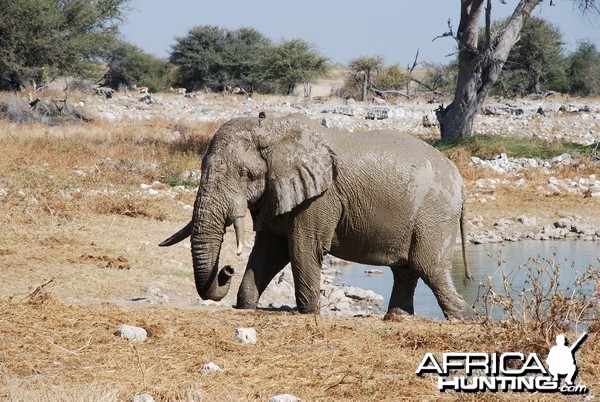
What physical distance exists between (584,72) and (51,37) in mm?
26664

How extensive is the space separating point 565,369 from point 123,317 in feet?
11.5

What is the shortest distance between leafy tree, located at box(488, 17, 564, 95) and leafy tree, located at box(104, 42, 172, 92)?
21042 mm

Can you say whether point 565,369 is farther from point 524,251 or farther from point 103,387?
point 524,251

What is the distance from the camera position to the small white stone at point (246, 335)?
7.10 metres

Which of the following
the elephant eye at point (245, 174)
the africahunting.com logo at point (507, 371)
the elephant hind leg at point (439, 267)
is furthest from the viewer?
the elephant hind leg at point (439, 267)

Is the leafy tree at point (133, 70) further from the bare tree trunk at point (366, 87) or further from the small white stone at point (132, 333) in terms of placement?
the small white stone at point (132, 333)

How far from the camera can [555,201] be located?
65.0 feet

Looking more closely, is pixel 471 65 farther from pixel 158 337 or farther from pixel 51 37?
pixel 158 337

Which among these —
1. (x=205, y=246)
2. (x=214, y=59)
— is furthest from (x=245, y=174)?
(x=214, y=59)

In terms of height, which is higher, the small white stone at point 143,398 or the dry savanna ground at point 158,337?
the small white stone at point 143,398

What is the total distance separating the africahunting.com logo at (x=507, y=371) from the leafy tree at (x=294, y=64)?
4461 cm

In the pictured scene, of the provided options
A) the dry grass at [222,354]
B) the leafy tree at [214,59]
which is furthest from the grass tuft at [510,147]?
the leafy tree at [214,59]

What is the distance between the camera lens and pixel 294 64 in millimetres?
51375

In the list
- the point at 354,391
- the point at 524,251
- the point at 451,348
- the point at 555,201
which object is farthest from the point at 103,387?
the point at 555,201
